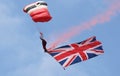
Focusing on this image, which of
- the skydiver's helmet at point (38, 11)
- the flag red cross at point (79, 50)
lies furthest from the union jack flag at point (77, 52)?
the skydiver's helmet at point (38, 11)

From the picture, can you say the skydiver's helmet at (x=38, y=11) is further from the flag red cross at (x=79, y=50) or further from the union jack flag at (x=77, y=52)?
the flag red cross at (x=79, y=50)

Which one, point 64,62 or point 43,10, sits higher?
point 43,10

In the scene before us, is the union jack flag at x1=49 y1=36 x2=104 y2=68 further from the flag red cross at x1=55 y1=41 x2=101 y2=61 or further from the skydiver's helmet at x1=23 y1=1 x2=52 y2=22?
the skydiver's helmet at x1=23 y1=1 x2=52 y2=22

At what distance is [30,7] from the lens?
7438 centimetres

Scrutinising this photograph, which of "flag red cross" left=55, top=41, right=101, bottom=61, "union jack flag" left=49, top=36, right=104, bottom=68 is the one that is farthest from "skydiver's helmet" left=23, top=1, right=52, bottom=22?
"flag red cross" left=55, top=41, right=101, bottom=61

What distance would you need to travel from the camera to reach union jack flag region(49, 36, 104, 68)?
7325 centimetres

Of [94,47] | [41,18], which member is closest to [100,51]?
[94,47]

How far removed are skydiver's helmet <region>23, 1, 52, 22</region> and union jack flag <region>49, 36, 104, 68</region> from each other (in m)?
4.05

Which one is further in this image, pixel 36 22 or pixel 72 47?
pixel 72 47

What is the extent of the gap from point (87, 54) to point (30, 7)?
8.01 metres

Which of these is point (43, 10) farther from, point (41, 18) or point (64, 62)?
point (64, 62)

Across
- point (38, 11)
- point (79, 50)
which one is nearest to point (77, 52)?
point (79, 50)

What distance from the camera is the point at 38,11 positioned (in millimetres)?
73938

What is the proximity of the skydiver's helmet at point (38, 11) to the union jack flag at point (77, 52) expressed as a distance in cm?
405
